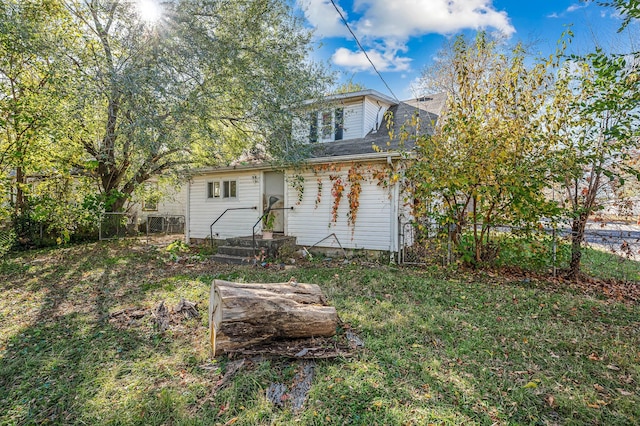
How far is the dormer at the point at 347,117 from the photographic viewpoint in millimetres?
10195

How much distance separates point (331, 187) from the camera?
910 centimetres

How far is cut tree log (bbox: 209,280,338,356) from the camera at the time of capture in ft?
10.7

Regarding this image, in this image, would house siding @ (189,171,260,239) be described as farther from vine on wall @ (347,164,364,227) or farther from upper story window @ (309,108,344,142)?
vine on wall @ (347,164,364,227)

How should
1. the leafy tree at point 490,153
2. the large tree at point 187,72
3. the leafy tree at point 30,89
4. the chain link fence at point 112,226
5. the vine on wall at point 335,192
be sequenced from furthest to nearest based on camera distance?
1. the chain link fence at point 112,226
2. the vine on wall at point 335,192
3. the leafy tree at point 30,89
4. the large tree at point 187,72
5. the leafy tree at point 490,153

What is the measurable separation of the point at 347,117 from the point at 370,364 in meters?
9.31

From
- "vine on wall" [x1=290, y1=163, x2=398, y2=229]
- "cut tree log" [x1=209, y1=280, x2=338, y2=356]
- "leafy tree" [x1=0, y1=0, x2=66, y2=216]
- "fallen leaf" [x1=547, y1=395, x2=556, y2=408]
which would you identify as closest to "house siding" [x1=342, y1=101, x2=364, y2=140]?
"vine on wall" [x1=290, y1=163, x2=398, y2=229]

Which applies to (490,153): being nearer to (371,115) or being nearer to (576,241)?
(576,241)

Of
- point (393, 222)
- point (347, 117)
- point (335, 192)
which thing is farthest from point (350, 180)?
point (347, 117)

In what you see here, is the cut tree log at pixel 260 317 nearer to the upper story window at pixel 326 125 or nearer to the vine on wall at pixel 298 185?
the vine on wall at pixel 298 185

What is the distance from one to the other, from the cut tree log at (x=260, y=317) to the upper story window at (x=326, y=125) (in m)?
7.15

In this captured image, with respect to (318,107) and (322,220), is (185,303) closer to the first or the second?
(322,220)

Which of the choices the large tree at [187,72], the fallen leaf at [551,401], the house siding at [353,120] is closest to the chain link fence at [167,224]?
the large tree at [187,72]

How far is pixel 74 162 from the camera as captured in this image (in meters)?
10.2

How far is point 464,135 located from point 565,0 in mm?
3662
